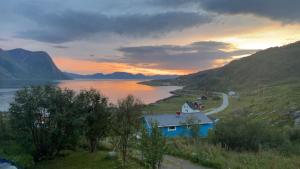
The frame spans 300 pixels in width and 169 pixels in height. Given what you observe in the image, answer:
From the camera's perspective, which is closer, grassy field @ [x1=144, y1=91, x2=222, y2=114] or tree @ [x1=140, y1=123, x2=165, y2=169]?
tree @ [x1=140, y1=123, x2=165, y2=169]

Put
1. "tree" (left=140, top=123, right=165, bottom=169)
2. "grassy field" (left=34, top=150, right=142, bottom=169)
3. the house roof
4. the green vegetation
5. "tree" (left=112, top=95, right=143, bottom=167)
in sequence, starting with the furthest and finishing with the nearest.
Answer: the house roof
the green vegetation
"grassy field" (left=34, top=150, right=142, bottom=169)
"tree" (left=112, top=95, right=143, bottom=167)
"tree" (left=140, top=123, right=165, bottom=169)

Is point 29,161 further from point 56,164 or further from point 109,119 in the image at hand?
point 109,119

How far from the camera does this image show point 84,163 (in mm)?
19781

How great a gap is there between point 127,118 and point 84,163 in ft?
13.4

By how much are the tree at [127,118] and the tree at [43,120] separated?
3351mm

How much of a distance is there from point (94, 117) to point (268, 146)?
63.6 feet

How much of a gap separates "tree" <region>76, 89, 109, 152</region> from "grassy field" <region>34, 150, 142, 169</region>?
1724mm

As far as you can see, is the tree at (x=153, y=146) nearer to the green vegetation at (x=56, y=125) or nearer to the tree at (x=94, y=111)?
the green vegetation at (x=56, y=125)

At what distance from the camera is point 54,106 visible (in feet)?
69.5

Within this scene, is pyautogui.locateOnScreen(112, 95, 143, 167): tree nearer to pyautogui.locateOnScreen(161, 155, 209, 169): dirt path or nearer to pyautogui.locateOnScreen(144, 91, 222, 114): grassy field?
pyautogui.locateOnScreen(161, 155, 209, 169): dirt path

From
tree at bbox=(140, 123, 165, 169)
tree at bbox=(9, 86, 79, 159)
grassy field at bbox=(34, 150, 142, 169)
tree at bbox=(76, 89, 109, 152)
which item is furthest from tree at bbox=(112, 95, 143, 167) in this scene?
tree at bbox=(140, 123, 165, 169)

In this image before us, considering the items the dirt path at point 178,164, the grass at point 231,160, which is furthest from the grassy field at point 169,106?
the dirt path at point 178,164

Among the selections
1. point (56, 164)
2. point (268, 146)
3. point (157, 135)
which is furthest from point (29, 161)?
point (268, 146)

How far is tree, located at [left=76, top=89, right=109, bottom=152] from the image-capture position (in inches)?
866
